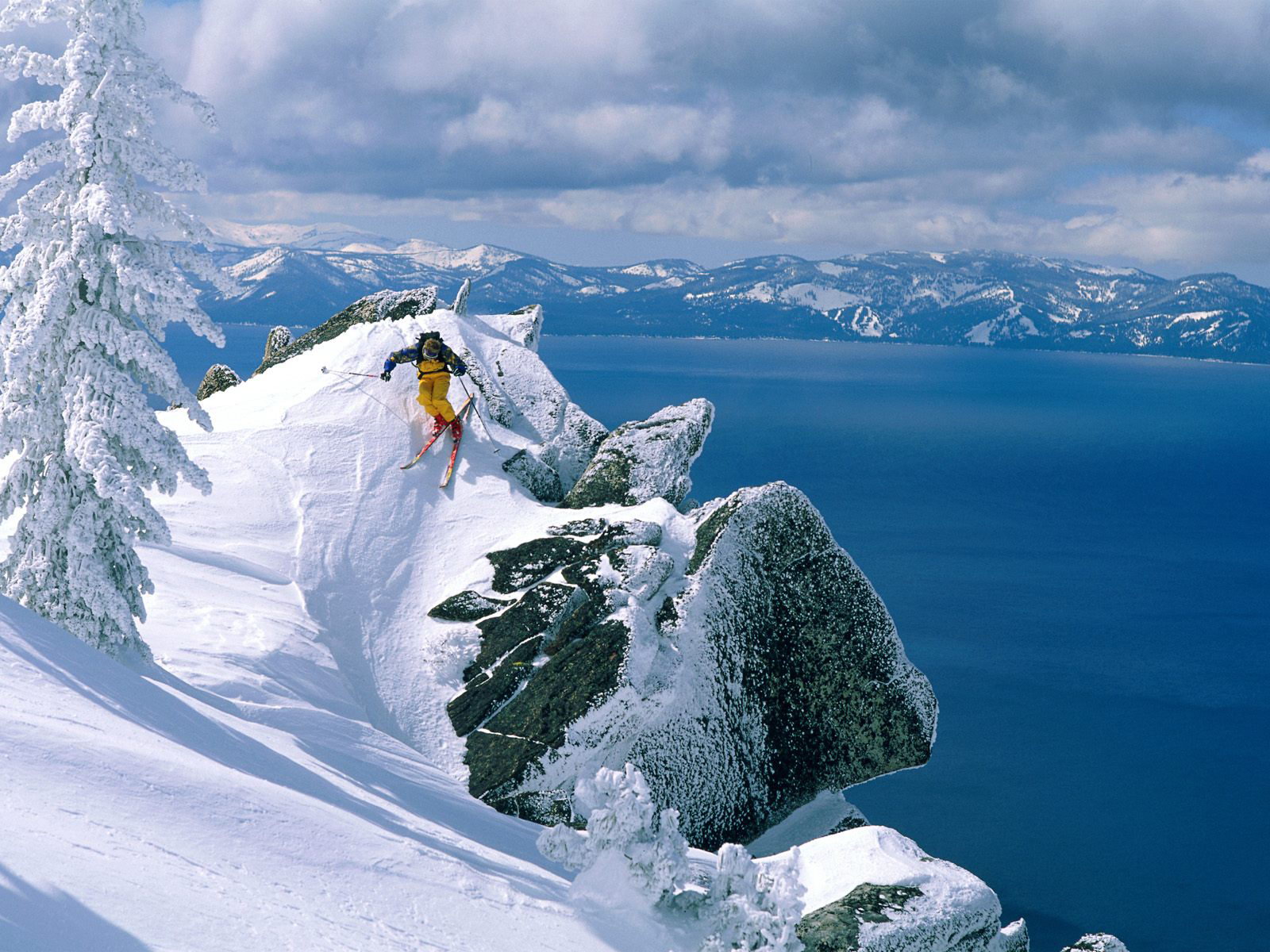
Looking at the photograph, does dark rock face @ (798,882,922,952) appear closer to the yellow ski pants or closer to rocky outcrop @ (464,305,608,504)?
rocky outcrop @ (464,305,608,504)

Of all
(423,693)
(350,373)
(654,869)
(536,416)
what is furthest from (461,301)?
(654,869)

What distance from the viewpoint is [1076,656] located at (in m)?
55.2

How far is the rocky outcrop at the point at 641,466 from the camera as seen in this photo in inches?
1101

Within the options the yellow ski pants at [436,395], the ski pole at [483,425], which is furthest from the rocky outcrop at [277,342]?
the yellow ski pants at [436,395]

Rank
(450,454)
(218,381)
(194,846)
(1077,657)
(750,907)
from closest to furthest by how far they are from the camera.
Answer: (194,846)
(750,907)
(450,454)
(218,381)
(1077,657)

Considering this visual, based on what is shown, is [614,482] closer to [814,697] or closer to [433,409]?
[433,409]

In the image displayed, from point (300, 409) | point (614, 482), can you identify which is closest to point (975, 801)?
point (614, 482)

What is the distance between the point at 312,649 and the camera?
70.6 feet

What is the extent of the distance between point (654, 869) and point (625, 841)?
0.52 m

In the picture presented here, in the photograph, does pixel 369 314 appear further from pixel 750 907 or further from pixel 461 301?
pixel 750 907

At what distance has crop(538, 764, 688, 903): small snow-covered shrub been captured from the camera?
1177 cm

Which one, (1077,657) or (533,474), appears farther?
(1077,657)

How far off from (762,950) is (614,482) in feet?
58.8

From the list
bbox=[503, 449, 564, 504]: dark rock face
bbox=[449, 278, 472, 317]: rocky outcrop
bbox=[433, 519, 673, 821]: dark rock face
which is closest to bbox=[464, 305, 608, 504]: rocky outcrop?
bbox=[503, 449, 564, 504]: dark rock face
